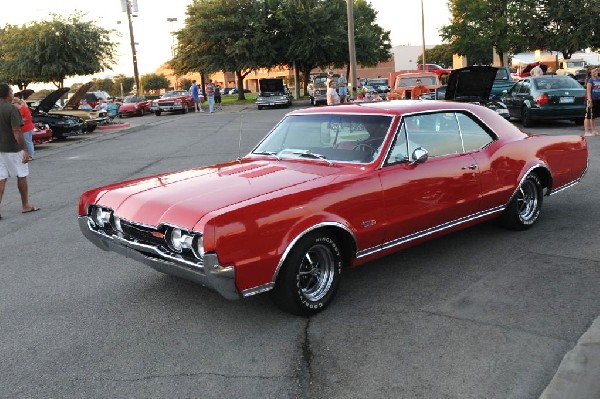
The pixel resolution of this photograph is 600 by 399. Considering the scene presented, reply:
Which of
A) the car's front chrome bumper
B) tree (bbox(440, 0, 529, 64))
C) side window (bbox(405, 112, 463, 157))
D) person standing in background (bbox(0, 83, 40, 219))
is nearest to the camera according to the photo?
the car's front chrome bumper

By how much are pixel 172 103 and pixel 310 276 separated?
32830 millimetres

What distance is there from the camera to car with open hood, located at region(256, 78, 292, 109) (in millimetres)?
36156

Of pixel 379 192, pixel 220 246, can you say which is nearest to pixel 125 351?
pixel 220 246

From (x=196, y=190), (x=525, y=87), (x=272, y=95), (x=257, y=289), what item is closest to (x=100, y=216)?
(x=196, y=190)

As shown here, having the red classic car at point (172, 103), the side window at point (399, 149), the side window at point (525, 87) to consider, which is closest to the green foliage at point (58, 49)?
the red classic car at point (172, 103)

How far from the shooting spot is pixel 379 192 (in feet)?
14.9

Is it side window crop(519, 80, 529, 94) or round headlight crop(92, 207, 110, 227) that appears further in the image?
side window crop(519, 80, 529, 94)

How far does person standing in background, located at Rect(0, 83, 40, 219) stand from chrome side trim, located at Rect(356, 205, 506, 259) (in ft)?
19.1

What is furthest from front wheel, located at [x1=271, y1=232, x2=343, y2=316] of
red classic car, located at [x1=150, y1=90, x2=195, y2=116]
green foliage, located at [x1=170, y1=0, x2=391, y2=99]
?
green foliage, located at [x1=170, y1=0, x2=391, y2=99]

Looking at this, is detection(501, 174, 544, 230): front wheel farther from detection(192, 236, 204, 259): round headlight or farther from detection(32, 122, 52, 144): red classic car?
detection(32, 122, 52, 144): red classic car

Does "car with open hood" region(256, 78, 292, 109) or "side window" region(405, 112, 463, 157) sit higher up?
"car with open hood" region(256, 78, 292, 109)

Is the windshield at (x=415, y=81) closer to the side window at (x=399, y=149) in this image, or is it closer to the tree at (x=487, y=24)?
the side window at (x=399, y=149)

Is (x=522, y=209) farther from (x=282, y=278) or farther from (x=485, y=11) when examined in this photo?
(x=485, y=11)

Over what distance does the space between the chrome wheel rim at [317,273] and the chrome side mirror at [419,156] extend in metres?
1.12
